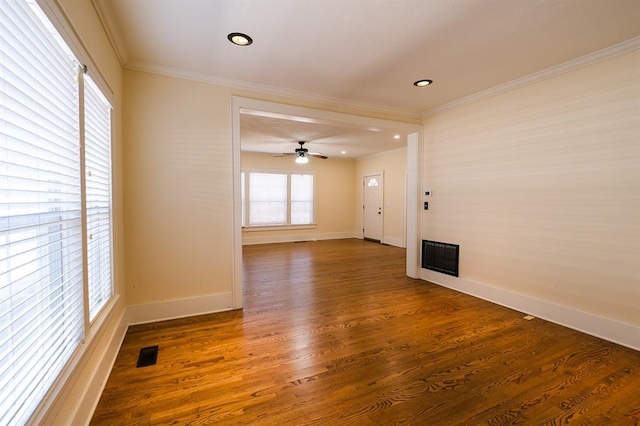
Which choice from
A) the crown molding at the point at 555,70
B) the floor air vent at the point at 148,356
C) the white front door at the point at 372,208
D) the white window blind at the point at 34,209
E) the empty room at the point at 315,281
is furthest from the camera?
the white front door at the point at 372,208

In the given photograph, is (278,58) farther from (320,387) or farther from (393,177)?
(393,177)

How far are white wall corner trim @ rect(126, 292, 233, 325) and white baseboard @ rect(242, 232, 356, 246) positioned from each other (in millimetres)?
4608

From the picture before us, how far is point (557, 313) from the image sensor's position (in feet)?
9.64

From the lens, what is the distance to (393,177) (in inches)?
304

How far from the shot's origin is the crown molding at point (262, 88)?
282cm

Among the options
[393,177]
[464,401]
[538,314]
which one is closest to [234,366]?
[464,401]

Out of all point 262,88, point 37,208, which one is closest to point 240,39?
point 262,88

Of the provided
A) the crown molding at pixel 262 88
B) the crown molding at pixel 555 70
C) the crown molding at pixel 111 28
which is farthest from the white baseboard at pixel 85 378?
the crown molding at pixel 555 70

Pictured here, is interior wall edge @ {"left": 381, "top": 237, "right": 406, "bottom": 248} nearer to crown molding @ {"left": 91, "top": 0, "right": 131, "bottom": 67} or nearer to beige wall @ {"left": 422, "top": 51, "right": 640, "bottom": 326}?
beige wall @ {"left": 422, "top": 51, "right": 640, "bottom": 326}

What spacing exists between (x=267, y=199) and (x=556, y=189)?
652cm

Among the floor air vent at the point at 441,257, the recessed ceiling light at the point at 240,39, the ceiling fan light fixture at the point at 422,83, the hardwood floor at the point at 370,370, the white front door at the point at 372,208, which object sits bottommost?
the hardwood floor at the point at 370,370

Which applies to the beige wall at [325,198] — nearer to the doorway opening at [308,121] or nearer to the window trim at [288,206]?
the window trim at [288,206]

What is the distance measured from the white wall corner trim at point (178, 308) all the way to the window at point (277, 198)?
15.3 ft

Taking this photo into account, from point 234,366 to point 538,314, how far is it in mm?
3173
